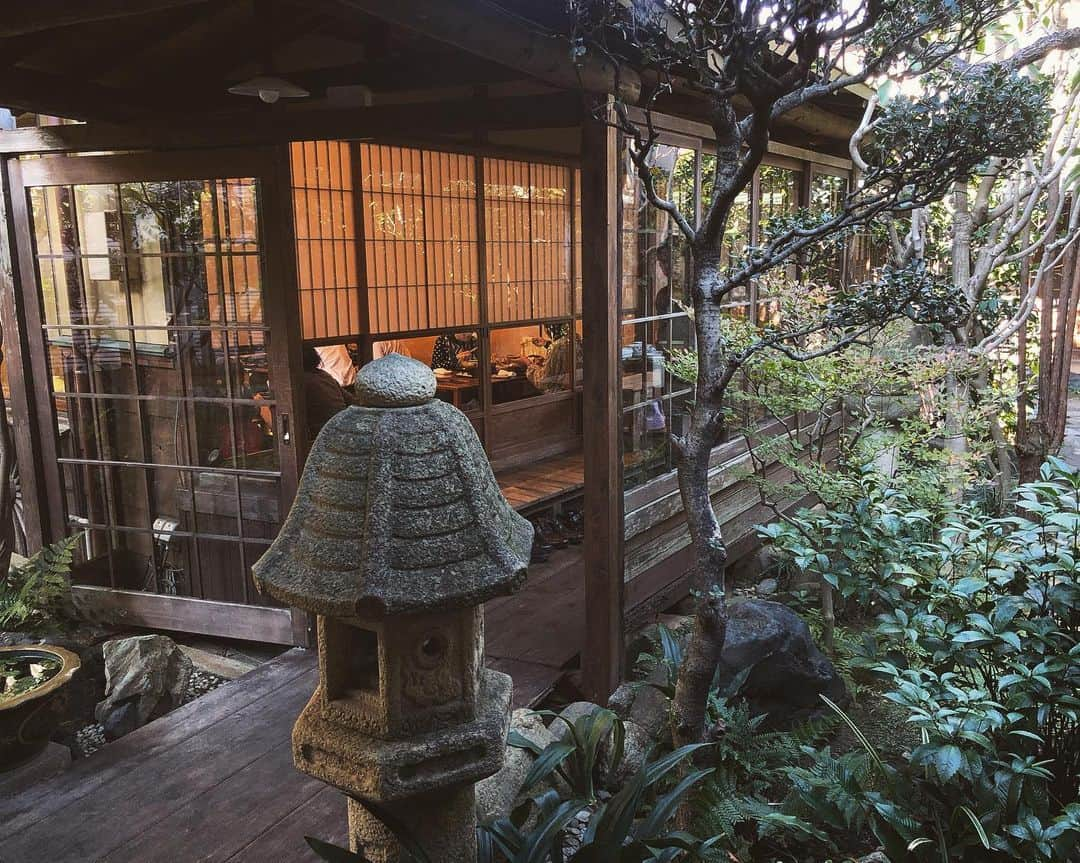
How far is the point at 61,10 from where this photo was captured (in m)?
3.15

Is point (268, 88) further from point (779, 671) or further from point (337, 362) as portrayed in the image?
point (779, 671)

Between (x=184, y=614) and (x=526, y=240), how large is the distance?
5192 mm

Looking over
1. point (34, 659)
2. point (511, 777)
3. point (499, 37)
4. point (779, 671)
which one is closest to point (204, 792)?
point (511, 777)

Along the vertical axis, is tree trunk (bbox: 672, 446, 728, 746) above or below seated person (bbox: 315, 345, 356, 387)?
below

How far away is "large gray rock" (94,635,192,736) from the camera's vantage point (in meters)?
5.21

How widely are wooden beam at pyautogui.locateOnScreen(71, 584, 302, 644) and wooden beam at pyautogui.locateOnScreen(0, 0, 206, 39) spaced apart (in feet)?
12.2

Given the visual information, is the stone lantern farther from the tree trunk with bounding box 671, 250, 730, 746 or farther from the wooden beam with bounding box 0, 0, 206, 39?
the wooden beam with bounding box 0, 0, 206, 39

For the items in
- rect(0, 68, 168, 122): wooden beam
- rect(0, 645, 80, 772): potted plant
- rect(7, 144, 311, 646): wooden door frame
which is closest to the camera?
rect(0, 645, 80, 772): potted plant

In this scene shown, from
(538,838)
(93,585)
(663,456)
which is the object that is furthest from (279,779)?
Answer: (663,456)

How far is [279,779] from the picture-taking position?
437 centimetres

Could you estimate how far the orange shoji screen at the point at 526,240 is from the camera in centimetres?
879

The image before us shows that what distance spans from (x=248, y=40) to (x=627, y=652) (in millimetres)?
4852

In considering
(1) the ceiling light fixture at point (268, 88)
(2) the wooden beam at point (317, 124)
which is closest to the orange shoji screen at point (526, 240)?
(2) the wooden beam at point (317, 124)

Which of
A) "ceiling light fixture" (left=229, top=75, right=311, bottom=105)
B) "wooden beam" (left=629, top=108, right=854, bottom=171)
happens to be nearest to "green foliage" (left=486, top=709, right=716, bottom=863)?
"wooden beam" (left=629, top=108, right=854, bottom=171)
